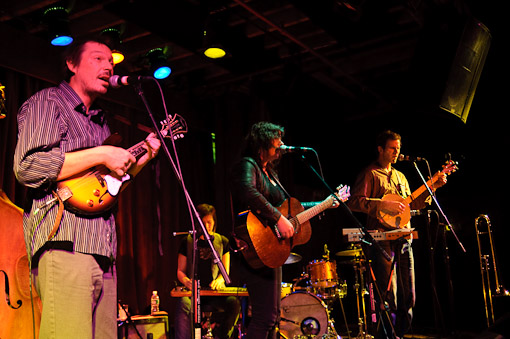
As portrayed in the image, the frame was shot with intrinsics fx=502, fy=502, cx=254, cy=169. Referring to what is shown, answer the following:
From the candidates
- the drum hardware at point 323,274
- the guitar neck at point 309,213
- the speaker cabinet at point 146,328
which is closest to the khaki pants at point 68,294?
the guitar neck at point 309,213

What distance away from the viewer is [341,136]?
1023 centimetres

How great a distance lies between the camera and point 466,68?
595 centimetres

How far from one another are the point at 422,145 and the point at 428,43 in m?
3.61

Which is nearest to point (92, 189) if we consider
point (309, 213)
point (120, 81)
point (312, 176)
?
point (120, 81)

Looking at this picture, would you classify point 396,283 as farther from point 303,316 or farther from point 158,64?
point 158,64

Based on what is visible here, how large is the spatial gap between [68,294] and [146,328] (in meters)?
4.11

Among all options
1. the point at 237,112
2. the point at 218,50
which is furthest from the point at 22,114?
the point at 237,112

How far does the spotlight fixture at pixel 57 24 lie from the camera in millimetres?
5969

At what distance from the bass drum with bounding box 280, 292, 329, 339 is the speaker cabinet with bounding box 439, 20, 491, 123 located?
2.89m

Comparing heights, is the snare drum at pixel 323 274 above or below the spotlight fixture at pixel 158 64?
below

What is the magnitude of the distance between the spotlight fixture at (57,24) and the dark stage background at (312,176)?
1.85 m

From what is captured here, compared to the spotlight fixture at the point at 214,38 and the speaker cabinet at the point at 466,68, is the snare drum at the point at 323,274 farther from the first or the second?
the spotlight fixture at the point at 214,38

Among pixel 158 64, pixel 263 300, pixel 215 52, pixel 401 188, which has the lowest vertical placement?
pixel 263 300

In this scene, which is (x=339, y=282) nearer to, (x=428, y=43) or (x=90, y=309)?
(x=428, y=43)
